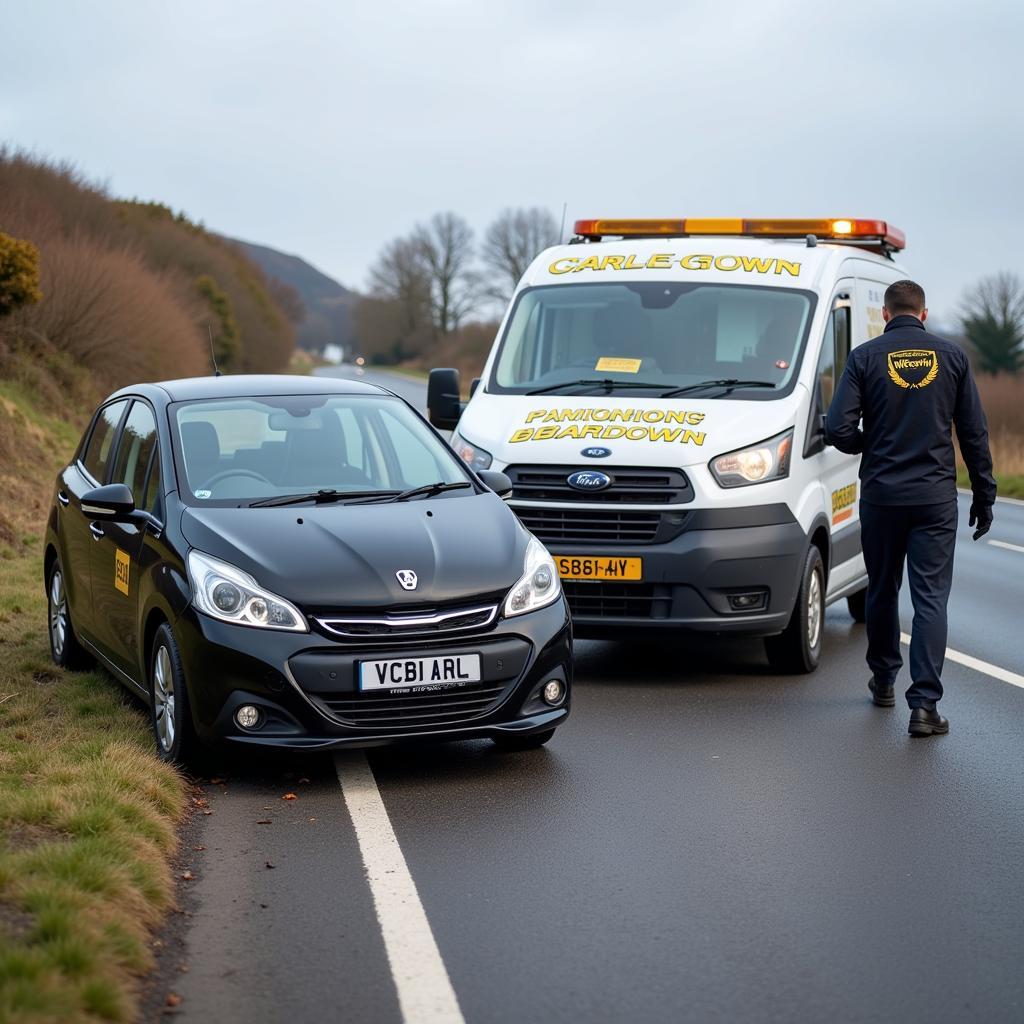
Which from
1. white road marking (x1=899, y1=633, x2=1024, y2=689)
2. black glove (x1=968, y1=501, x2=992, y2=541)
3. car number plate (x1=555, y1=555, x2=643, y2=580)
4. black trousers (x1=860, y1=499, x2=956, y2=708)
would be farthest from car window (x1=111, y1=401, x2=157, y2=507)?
white road marking (x1=899, y1=633, x2=1024, y2=689)

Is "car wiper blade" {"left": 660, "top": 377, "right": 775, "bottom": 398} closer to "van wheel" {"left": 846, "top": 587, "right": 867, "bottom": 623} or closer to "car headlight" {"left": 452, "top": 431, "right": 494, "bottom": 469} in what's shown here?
"car headlight" {"left": 452, "top": 431, "right": 494, "bottom": 469}

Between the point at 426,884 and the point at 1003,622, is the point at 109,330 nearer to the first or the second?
the point at 1003,622

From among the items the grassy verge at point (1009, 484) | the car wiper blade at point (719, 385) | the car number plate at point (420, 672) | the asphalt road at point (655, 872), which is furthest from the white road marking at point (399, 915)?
the grassy verge at point (1009, 484)

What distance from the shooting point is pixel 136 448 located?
798 cm

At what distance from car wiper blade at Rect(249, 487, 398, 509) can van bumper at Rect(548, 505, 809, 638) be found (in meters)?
1.77

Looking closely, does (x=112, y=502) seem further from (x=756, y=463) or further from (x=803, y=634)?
(x=803, y=634)

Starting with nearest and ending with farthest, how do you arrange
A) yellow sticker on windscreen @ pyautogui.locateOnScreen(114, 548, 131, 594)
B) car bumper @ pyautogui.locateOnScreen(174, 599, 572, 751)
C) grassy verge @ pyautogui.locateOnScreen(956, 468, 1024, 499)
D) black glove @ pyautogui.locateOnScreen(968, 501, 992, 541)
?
car bumper @ pyautogui.locateOnScreen(174, 599, 572, 751) < yellow sticker on windscreen @ pyautogui.locateOnScreen(114, 548, 131, 594) < black glove @ pyautogui.locateOnScreen(968, 501, 992, 541) < grassy verge @ pyautogui.locateOnScreen(956, 468, 1024, 499)

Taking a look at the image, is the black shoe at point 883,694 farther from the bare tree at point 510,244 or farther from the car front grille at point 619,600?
the bare tree at point 510,244

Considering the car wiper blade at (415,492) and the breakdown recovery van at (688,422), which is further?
the breakdown recovery van at (688,422)

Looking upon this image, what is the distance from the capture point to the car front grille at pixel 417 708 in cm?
646

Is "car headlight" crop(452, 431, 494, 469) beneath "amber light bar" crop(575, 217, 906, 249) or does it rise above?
beneath

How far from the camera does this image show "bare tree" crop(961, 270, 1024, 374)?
8106 cm

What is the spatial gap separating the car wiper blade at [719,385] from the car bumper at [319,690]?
3.13 meters

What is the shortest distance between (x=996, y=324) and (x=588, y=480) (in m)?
76.7
